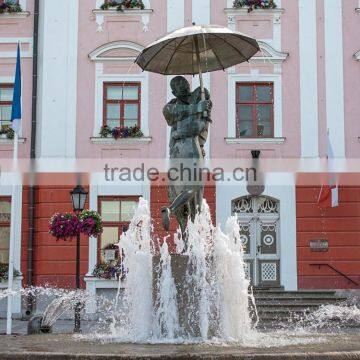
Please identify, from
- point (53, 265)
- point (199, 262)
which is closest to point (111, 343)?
point (199, 262)

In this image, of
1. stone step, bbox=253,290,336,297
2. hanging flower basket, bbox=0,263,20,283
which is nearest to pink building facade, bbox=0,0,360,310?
hanging flower basket, bbox=0,263,20,283

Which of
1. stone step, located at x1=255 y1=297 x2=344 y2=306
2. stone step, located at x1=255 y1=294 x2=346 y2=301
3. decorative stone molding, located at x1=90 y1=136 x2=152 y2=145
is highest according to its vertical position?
decorative stone molding, located at x1=90 y1=136 x2=152 y2=145

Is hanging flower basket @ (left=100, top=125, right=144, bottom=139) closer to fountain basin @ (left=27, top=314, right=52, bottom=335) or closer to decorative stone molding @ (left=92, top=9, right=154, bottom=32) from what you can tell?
decorative stone molding @ (left=92, top=9, right=154, bottom=32)

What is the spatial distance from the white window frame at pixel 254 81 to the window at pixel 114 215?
301 cm

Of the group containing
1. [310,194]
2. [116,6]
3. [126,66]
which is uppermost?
[116,6]

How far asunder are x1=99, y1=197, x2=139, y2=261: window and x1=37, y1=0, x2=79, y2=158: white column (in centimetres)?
154

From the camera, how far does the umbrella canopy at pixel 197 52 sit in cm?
861

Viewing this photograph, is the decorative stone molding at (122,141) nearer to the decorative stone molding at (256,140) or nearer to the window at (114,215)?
the window at (114,215)

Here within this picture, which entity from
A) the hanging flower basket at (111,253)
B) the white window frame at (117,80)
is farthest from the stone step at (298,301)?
the white window frame at (117,80)

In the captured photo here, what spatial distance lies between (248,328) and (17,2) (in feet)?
43.1

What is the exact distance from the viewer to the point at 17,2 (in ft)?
60.5

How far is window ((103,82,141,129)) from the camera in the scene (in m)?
18.0

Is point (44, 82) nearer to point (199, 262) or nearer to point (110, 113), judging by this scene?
point (110, 113)

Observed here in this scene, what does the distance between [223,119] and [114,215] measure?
3.56 m
